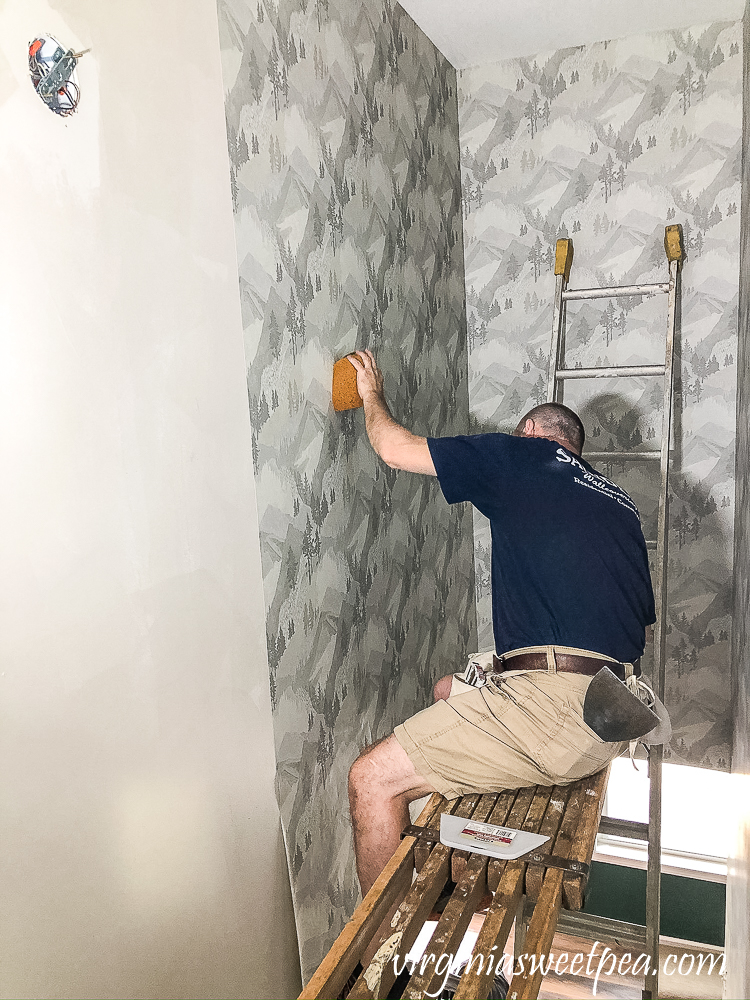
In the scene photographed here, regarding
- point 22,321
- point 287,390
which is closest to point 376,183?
point 287,390

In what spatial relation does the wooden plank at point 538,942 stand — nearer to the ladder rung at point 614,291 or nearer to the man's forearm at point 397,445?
the man's forearm at point 397,445

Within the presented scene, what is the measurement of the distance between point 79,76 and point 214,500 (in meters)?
0.77

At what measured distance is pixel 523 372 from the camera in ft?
10.6

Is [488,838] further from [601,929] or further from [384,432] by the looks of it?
[384,432]

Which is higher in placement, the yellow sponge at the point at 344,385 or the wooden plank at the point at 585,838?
the yellow sponge at the point at 344,385

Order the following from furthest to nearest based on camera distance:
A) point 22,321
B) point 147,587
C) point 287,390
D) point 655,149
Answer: point 655,149
point 287,390
point 147,587
point 22,321

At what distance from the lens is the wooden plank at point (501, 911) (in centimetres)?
127

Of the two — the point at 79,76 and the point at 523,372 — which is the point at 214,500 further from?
the point at 523,372

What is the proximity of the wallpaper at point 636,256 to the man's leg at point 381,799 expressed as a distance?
166 cm

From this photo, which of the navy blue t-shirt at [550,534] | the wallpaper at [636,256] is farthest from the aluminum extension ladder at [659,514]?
the navy blue t-shirt at [550,534]

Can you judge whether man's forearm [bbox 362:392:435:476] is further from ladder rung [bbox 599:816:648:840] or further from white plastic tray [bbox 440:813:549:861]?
ladder rung [bbox 599:816:648:840]

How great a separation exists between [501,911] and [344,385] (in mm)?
1251

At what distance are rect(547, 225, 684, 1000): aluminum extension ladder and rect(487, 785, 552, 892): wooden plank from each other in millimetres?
411

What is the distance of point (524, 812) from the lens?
1.78m
